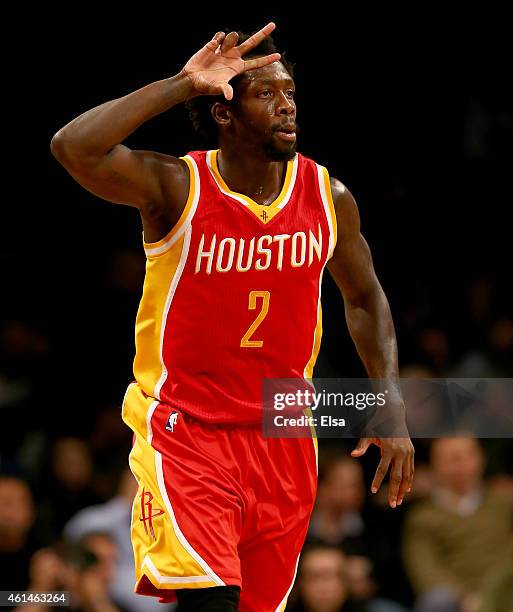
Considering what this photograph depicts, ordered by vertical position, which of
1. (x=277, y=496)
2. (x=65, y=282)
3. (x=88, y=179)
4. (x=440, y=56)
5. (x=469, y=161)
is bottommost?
(x=277, y=496)

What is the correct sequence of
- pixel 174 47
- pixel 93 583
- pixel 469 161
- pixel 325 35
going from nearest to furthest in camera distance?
pixel 93 583
pixel 174 47
pixel 325 35
pixel 469 161

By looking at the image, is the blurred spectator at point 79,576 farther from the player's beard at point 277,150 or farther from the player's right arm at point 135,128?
the player's beard at point 277,150

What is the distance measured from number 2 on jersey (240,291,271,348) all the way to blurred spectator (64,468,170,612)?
272 cm

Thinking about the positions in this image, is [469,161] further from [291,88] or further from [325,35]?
[291,88]

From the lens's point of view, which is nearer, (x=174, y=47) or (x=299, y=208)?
(x=299, y=208)

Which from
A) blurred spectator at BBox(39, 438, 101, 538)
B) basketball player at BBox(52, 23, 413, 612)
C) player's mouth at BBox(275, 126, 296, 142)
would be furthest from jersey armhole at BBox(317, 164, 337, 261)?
blurred spectator at BBox(39, 438, 101, 538)

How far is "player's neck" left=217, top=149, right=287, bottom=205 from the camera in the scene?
4.39 meters

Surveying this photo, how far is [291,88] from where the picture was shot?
4.36m

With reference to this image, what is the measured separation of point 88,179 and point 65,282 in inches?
191

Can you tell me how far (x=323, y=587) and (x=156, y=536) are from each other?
2.33 metres

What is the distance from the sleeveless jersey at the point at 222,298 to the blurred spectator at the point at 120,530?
102 inches

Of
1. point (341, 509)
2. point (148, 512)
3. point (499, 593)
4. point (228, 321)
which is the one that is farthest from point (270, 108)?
point (341, 509)

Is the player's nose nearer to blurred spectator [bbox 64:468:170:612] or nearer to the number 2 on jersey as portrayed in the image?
the number 2 on jersey

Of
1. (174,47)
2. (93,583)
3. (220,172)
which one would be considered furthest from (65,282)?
(220,172)
